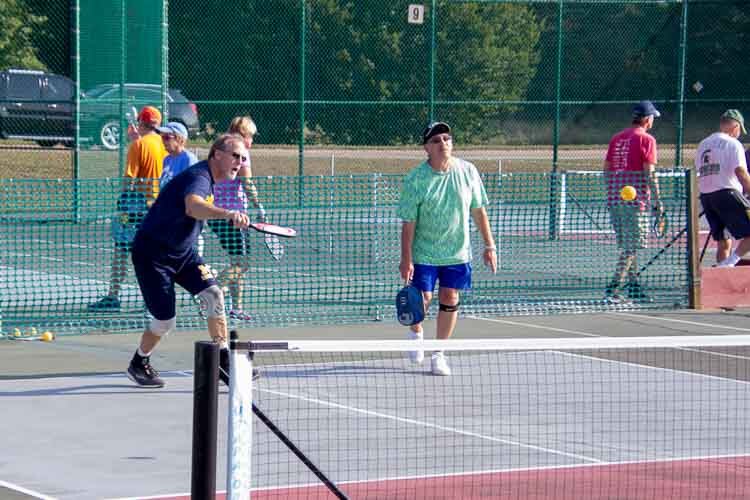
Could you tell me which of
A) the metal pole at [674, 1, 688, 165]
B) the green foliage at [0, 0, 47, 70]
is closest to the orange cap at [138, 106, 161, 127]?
the metal pole at [674, 1, 688, 165]

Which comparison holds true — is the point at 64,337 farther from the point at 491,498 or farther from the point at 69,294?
the point at 491,498

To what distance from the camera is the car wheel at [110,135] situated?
20.7m

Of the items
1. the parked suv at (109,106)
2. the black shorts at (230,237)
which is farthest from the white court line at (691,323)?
the parked suv at (109,106)

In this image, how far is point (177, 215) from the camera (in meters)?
9.31

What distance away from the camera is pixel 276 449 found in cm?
840

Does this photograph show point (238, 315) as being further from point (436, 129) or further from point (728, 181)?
point (728, 181)

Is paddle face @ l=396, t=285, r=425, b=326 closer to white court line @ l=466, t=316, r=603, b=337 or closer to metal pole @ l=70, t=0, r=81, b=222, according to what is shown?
white court line @ l=466, t=316, r=603, b=337

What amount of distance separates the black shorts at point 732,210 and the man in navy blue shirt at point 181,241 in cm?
691

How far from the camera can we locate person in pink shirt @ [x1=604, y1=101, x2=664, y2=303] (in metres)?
14.6

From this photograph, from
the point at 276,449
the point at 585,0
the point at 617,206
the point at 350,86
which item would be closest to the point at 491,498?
the point at 276,449

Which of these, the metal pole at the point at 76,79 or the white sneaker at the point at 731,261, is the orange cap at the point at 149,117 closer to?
the white sneaker at the point at 731,261

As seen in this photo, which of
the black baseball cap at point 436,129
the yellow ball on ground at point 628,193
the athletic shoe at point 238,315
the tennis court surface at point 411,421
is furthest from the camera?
the yellow ball on ground at point 628,193

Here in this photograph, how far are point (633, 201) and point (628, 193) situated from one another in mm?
223

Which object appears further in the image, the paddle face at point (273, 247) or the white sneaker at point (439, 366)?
the paddle face at point (273, 247)
